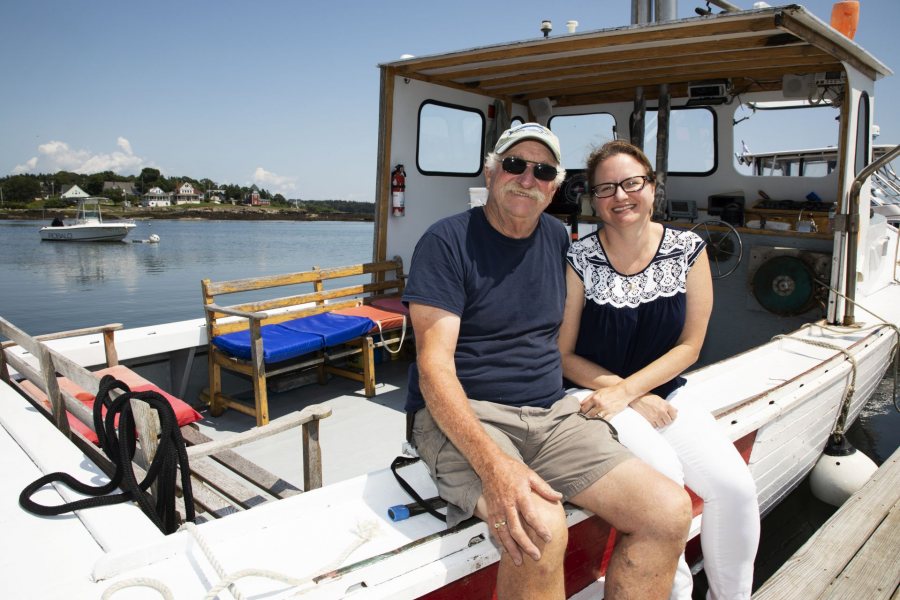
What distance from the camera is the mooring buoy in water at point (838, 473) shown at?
11.3ft

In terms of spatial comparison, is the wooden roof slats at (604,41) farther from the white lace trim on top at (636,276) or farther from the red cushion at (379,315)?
the white lace trim on top at (636,276)

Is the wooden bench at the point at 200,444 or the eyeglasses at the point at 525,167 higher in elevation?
the eyeglasses at the point at 525,167

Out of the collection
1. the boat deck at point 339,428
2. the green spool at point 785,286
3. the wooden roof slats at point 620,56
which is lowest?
the boat deck at point 339,428

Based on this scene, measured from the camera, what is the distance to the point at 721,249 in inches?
202

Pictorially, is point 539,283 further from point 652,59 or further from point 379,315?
point 652,59

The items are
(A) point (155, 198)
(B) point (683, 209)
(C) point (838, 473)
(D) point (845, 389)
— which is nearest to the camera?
(D) point (845, 389)

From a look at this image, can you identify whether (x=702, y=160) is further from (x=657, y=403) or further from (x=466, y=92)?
(x=657, y=403)

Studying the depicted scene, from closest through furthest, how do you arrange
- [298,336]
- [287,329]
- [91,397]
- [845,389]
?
[91,397], [845,389], [298,336], [287,329]

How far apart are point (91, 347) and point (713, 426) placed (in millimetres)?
3367

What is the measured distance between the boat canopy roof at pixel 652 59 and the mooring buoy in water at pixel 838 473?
7.83ft

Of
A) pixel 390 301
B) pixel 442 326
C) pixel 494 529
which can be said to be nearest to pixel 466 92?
pixel 390 301

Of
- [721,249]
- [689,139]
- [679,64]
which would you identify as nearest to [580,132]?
[689,139]

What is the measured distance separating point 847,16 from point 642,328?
325 centimetres

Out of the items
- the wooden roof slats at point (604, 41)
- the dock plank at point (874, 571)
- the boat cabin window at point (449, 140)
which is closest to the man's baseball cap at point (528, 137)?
the dock plank at point (874, 571)
